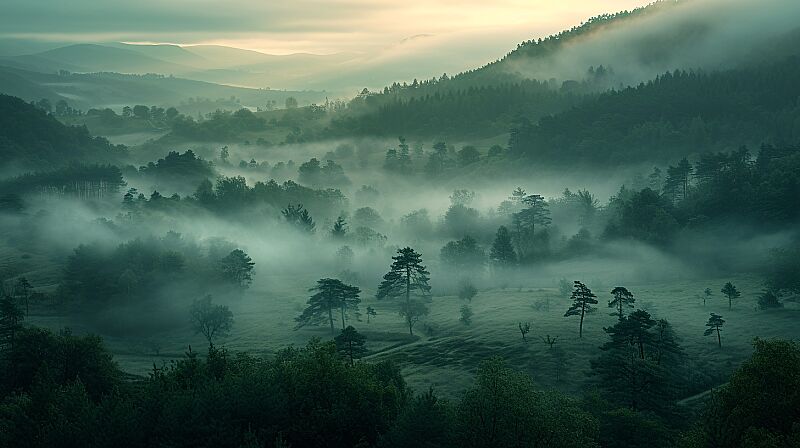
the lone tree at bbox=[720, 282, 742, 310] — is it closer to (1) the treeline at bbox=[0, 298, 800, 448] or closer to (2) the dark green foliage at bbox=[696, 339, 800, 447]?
(1) the treeline at bbox=[0, 298, 800, 448]

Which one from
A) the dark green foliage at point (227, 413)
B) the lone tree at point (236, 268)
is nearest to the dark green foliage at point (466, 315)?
the lone tree at point (236, 268)

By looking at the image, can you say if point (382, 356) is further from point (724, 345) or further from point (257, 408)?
point (257, 408)

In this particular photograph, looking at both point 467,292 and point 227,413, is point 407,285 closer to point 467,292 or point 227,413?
point 467,292

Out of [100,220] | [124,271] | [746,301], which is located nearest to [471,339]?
[746,301]

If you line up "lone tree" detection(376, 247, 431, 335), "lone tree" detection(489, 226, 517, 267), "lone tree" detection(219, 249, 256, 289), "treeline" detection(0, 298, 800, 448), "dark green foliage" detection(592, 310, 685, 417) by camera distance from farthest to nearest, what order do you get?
"lone tree" detection(489, 226, 517, 267)
"lone tree" detection(219, 249, 256, 289)
"lone tree" detection(376, 247, 431, 335)
"dark green foliage" detection(592, 310, 685, 417)
"treeline" detection(0, 298, 800, 448)

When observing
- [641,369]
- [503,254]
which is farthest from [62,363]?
[503,254]

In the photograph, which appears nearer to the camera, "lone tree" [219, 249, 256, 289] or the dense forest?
the dense forest

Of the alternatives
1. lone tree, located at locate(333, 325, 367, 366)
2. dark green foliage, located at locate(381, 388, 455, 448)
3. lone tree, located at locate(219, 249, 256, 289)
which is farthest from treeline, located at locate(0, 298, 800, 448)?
lone tree, located at locate(219, 249, 256, 289)

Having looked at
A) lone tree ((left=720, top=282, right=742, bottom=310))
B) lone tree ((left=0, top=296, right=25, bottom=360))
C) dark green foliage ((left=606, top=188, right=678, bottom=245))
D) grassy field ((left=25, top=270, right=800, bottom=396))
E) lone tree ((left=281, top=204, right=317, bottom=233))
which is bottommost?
grassy field ((left=25, top=270, right=800, bottom=396))
